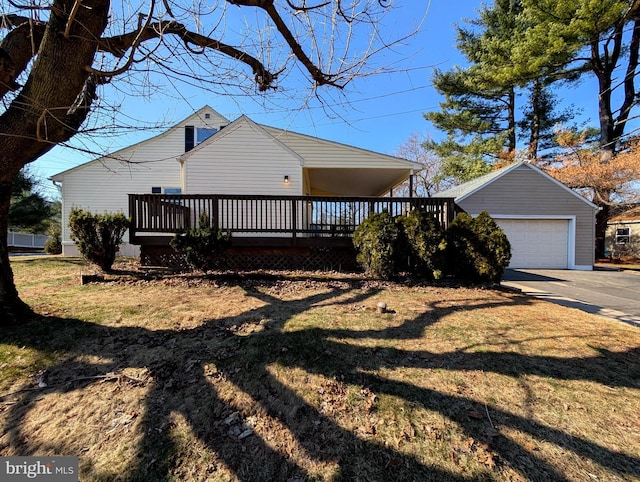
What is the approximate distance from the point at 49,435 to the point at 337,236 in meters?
5.67

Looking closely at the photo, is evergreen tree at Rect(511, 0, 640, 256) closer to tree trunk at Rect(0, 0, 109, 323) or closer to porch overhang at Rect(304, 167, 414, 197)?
porch overhang at Rect(304, 167, 414, 197)

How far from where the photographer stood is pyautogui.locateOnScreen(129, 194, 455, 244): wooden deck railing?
21.9 ft

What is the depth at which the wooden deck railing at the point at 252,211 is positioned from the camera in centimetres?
668

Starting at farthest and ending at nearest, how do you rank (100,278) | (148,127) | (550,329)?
(100,278) < (550,329) < (148,127)

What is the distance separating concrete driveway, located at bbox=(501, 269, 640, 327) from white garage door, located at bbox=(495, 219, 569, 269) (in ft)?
6.80

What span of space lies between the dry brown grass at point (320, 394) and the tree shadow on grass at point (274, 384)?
1 cm

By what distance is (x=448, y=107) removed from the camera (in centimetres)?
1802

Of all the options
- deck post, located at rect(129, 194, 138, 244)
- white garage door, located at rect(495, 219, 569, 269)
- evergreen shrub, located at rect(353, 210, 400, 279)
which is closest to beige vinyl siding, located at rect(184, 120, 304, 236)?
deck post, located at rect(129, 194, 138, 244)

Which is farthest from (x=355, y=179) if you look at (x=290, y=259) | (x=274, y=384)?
(x=274, y=384)

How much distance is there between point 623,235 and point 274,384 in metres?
25.7

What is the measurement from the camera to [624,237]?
18.2 m

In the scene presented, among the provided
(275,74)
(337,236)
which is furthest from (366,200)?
(275,74)

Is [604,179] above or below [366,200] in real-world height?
above

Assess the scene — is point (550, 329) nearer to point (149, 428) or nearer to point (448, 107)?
point (149, 428)
